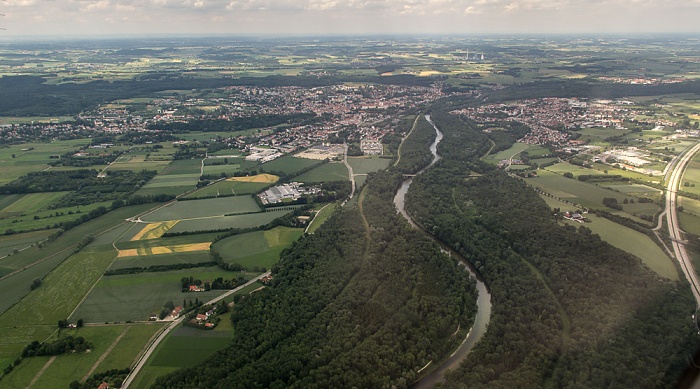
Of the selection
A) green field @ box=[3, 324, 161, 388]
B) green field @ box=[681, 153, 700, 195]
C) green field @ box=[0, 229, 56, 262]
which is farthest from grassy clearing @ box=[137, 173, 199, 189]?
green field @ box=[681, 153, 700, 195]

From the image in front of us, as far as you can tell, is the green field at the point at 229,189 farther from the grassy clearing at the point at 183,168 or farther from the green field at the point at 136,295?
the green field at the point at 136,295

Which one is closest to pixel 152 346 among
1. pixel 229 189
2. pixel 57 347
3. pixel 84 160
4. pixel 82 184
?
pixel 57 347

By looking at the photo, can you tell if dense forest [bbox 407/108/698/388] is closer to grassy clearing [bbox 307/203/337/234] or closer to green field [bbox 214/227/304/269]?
grassy clearing [bbox 307/203/337/234]

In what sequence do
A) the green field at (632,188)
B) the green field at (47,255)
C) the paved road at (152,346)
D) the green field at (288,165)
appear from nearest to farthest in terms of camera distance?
the paved road at (152,346)
the green field at (47,255)
the green field at (632,188)
the green field at (288,165)

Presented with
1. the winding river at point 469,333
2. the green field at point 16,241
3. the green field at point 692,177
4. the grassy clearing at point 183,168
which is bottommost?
the winding river at point 469,333

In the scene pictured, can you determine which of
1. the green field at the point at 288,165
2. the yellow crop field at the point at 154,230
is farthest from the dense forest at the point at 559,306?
the yellow crop field at the point at 154,230

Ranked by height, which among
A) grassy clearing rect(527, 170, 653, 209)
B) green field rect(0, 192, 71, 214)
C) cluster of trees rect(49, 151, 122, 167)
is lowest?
grassy clearing rect(527, 170, 653, 209)
